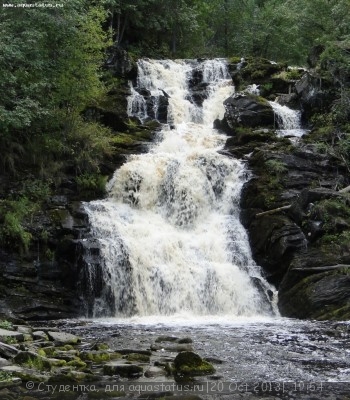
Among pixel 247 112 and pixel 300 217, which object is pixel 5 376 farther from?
pixel 247 112

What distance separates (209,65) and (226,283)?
64.1 ft

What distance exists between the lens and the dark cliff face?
17094 millimetres

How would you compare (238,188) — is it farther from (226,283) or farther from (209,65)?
(209,65)

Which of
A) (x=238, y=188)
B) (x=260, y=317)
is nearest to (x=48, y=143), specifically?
(x=238, y=188)

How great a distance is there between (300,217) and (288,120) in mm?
10136

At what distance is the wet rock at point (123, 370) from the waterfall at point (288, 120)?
785 inches

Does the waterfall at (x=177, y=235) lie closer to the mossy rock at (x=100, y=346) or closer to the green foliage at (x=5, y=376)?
the mossy rock at (x=100, y=346)

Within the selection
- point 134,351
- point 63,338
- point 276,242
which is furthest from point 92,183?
point 134,351

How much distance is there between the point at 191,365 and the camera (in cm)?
968

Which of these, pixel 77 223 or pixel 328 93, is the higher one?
pixel 328 93

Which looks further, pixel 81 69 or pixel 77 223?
pixel 81 69

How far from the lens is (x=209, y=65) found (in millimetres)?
34375

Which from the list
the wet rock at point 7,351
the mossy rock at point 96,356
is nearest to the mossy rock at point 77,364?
the mossy rock at point 96,356

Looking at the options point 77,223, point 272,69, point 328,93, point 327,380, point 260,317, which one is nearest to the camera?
point 327,380
